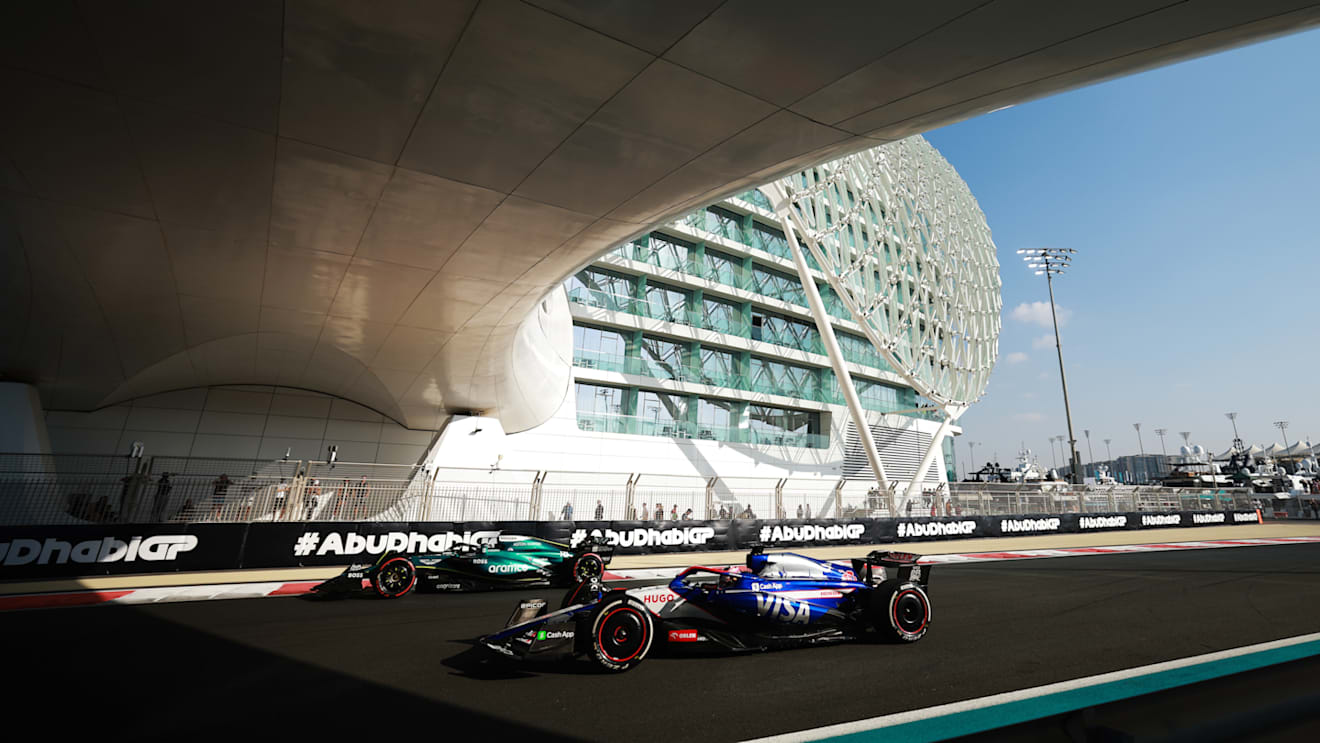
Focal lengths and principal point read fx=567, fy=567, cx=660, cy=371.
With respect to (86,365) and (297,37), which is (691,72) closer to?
(297,37)

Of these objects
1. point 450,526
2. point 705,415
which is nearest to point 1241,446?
point 705,415

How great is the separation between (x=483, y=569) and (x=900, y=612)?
262 inches

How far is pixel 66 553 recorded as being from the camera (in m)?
9.80

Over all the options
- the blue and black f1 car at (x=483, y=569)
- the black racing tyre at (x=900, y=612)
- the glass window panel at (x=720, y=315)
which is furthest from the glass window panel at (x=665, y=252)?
the black racing tyre at (x=900, y=612)

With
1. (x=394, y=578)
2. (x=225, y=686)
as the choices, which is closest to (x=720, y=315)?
(x=394, y=578)

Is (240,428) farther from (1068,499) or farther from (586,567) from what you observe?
(1068,499)

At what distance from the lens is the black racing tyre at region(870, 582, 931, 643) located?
19.2ft

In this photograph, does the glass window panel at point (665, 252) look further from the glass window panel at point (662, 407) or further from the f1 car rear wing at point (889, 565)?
the f1 car rear wing at point (889, 565)

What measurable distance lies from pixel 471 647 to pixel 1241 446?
426ft

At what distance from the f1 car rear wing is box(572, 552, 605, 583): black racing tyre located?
4904mm

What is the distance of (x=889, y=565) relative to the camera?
6195mm

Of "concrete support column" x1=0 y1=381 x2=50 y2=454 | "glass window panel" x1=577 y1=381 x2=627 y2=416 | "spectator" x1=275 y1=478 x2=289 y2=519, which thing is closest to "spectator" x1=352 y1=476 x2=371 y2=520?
"spectator" x1=275 y1=478 x2=289 y2=519

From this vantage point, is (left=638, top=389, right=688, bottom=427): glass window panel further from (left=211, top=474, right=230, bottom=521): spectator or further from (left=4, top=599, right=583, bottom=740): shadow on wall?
(left=4, top=599, right=583, bottom=740): shadow on wall

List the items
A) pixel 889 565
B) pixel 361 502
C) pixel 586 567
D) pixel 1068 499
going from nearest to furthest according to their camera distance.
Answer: pixel 889 565
pixel 586 567
pixel 361 502
pixel 1068 499
